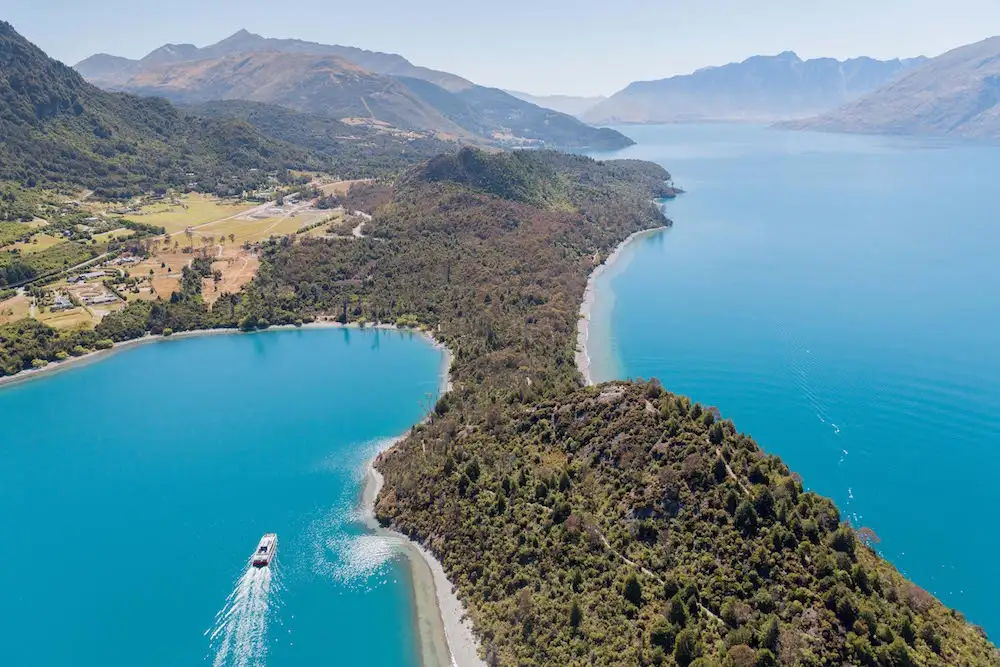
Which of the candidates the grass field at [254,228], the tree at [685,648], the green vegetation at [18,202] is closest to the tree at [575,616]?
the tree at [685,648]

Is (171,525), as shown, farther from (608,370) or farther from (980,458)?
(980,458)

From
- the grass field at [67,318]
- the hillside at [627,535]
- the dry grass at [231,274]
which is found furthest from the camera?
the dry grass at [231,274]

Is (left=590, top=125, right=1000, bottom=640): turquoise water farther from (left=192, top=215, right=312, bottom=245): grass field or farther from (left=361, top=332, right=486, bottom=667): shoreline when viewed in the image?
(left=192, top=215, right=312, bottom=245): grass field

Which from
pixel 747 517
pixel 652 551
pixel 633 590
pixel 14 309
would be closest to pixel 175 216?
pixel 14 309

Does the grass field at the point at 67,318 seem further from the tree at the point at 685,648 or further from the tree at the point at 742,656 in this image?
the tree at the point at 742,656

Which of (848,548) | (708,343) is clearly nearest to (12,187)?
(708,343)

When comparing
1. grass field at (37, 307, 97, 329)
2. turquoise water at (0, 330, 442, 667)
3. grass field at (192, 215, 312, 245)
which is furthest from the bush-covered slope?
grass field at (192, 215, 312, 245)
